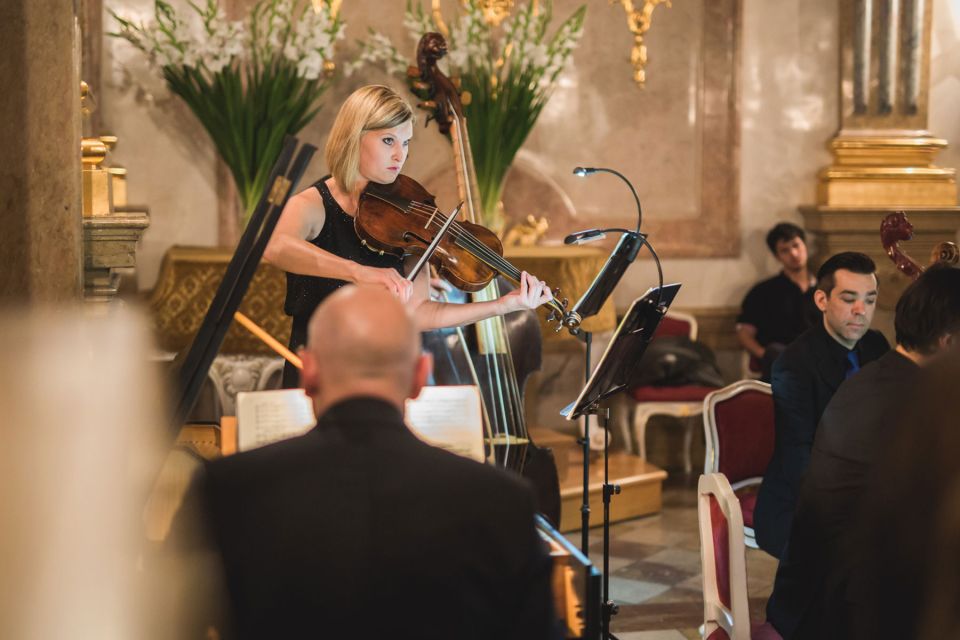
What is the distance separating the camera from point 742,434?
4.15 m

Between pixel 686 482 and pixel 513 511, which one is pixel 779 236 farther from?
pixel 513 511

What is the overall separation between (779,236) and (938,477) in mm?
5824

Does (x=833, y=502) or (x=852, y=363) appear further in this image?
(x=852, y=363)

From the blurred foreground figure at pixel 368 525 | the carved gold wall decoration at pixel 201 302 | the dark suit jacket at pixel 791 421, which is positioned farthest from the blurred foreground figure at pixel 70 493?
the carved gold wall decoration at pixel 201 302

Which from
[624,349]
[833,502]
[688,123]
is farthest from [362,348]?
[688,123]

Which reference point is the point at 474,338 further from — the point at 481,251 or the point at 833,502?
the point at 833,502

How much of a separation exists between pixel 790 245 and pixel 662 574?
2443 mm

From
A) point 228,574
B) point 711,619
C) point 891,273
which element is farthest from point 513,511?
point 891,273

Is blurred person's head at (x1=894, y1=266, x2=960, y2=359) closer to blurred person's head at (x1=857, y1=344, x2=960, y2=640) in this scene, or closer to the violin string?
the violin string

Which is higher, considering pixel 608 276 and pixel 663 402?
pixel 608 276

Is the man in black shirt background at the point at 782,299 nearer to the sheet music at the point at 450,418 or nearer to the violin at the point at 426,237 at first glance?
the violin at the point at 426,237

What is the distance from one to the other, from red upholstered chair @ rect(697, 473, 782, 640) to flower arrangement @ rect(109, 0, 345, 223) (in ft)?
12.1

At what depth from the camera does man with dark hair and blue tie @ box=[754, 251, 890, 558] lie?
371 cm

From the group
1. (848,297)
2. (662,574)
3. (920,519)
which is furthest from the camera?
(662,574)
